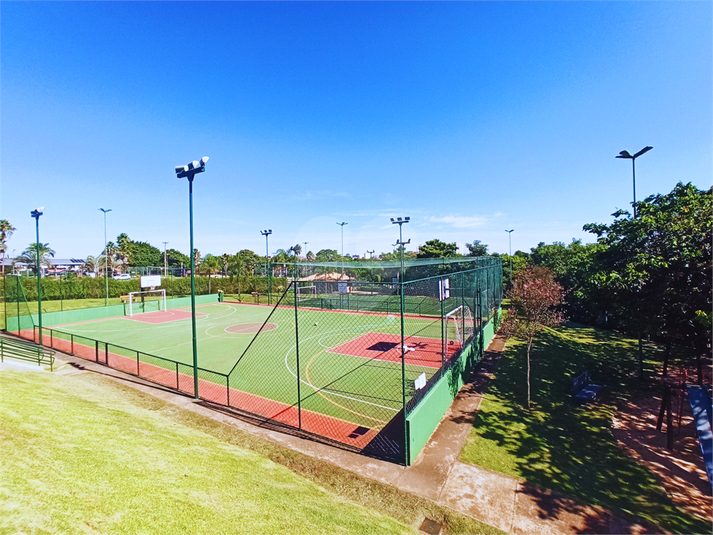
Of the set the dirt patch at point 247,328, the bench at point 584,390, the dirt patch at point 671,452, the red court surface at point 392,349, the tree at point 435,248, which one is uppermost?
the tree at point 435,248

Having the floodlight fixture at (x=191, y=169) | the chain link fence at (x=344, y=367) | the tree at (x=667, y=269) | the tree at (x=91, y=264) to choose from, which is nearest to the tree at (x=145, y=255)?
the tree at (x=91, y=264)

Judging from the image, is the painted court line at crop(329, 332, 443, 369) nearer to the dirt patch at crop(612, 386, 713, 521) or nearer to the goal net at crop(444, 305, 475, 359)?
the goal net at crop(444, 305, 475, 359)

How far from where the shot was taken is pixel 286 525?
4.59 meters

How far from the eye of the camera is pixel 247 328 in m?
24.2

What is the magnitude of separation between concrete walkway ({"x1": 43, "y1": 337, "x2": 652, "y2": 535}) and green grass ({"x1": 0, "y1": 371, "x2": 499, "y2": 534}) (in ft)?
1.02

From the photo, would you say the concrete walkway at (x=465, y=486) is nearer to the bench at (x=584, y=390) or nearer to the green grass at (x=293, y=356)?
the green grass at (x=293, y=356)

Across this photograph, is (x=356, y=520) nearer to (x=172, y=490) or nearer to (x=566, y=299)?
(x=172, y=490)

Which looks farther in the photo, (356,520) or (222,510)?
(356,520)

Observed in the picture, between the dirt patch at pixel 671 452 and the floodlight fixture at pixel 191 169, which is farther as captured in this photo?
the floodlight fixture at pixel 191 169

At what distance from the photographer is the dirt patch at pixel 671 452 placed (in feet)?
19.6

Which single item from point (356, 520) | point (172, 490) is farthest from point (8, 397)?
point (356, 520)

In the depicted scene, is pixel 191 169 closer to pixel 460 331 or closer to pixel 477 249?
pixel 460 331

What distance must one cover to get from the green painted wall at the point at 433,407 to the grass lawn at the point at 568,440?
893 millimetres

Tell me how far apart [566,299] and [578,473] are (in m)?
21.5
